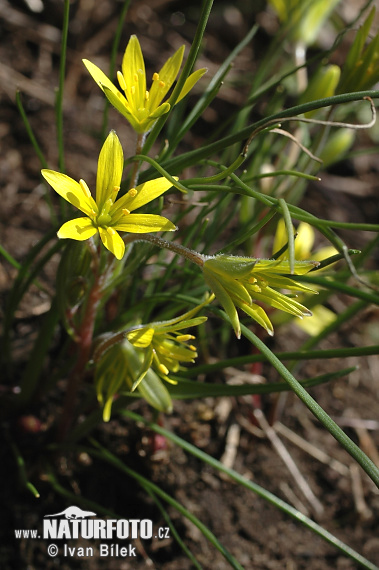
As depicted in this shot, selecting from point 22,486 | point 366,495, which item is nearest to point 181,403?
point 22,486

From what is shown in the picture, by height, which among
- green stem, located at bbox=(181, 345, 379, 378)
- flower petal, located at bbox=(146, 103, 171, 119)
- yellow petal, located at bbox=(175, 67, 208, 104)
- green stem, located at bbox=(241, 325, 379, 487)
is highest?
yellow petal, located at bbox=(175, 67, 208, 104)

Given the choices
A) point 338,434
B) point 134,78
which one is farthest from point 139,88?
point 338,434

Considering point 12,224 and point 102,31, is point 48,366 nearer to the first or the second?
point 12,224

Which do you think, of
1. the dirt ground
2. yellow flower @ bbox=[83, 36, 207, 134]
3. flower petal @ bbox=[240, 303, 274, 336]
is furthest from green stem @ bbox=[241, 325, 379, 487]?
the dirt ground

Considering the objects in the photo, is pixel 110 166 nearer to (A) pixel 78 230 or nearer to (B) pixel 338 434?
(A) pixel 78 230

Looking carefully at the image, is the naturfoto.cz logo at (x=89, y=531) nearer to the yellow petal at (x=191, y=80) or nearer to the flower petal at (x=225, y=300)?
the flower petal at (x=225, y=300)

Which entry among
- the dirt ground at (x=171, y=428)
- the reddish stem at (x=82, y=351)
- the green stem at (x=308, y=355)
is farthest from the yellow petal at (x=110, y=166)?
the dirt ground at (x=171, y=428)

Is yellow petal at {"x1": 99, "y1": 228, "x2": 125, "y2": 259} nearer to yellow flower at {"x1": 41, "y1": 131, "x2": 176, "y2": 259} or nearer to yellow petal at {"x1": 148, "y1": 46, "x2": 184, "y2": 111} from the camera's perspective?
yellow flower at {"x1": 41, "y1": 131, "x2": 176, "y2": 259}
